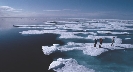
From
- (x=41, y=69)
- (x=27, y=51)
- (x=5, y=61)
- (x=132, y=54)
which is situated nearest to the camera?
(x=41, y=69)

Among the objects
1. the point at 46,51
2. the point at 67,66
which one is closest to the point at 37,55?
the point at 46,51

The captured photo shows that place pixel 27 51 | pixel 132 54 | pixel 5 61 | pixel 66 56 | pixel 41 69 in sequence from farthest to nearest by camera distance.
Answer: pixel 27 51, pixel 132 54, pixel 66 56, pixel 5 61, pixel 41 69

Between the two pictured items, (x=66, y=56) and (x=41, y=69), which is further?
(x=66, y=56)

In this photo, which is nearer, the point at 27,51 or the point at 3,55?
the point at 3,55

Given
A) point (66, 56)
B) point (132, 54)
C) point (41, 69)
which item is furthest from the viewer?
point (132, 54)

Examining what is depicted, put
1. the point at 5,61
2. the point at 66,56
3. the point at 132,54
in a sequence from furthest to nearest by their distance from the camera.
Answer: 1. the point at 132,54
2. the point at 66,56
3. the point at 5,61

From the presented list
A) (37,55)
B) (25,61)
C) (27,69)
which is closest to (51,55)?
(37,55)

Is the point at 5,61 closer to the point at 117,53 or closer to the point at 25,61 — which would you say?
the point at 25,61

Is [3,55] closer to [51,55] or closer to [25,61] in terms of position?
[25,61]
